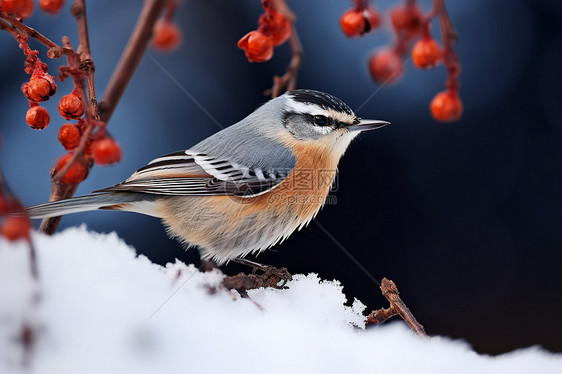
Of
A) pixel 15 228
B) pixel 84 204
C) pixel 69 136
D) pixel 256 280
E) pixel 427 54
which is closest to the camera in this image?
pixel 15 228

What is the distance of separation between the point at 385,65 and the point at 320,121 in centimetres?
76

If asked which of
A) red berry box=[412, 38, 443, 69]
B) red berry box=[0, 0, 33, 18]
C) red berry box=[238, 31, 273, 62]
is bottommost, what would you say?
red berry box=[0, 0, 33, 18]

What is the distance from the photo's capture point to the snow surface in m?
0.40

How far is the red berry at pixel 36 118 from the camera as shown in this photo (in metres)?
0.60

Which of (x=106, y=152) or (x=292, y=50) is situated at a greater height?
(x=292, y=50)

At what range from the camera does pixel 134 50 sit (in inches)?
16.3

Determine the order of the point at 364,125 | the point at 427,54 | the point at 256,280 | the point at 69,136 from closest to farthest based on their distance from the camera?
1. the point at 427,54
2. the point at 69,136
3. the point at 256,280
4. the point at 364,125

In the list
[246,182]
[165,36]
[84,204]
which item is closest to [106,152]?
[165,36]

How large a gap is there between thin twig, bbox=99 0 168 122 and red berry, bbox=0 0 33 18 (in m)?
0.10

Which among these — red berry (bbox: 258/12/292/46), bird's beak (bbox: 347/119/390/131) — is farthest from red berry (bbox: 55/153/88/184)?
bird's beak (bbox: 347/119/390/131)

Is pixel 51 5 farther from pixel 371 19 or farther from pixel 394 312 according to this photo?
pixel 394 312

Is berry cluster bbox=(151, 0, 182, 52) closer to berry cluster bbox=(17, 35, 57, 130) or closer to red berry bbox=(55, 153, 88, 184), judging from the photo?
red berry bbox=(55, 153, 88, 184)

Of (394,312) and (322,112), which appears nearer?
(394,312)

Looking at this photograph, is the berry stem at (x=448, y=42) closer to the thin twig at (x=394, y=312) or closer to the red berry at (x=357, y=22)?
the red berry at (x=357, y=22)
